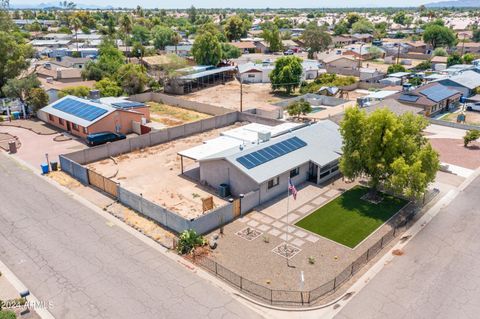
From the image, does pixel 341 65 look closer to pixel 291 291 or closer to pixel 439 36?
pixel 439 36

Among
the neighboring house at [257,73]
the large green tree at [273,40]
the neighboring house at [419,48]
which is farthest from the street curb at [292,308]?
the neighboring house at [419,48]

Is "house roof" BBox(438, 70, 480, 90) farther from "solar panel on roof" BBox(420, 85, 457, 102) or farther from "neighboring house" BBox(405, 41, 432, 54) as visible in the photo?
"neighboring house" BBox(405, 41, 432, 54)

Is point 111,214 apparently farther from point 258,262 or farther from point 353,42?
point 353,42

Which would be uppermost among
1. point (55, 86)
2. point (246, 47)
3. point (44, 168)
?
point (246, 47)

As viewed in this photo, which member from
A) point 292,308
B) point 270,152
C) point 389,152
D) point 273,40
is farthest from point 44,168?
point 273,40

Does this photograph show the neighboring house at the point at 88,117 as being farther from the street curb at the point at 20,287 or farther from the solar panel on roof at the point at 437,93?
the solar panel on roof at the point at 437,93

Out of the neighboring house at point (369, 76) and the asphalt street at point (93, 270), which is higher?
the neighboring house at point (369, 76)
